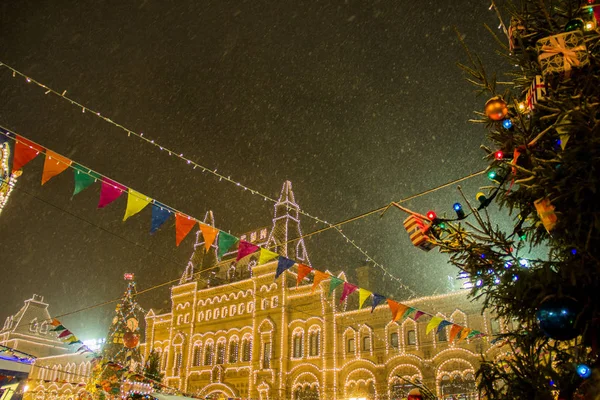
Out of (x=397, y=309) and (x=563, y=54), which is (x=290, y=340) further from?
(x=563, y=54)

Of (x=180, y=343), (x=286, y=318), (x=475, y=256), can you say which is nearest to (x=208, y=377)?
(x=180, y=343)

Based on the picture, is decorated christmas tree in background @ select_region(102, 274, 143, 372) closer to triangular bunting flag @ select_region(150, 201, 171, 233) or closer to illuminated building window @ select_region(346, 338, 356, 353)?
illuminated building window @ select_region(346, 338, 356, 353)

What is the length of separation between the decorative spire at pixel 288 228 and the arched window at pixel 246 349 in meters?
7.24

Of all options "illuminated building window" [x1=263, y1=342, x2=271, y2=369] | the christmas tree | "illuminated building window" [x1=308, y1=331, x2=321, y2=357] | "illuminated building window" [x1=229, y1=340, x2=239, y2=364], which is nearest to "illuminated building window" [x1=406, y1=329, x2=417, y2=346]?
"illuminated building window" [x1=308, y1=331, x2=321, y2=357]

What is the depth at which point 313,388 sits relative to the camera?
86.4ft

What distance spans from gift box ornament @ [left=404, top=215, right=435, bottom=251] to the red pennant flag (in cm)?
643

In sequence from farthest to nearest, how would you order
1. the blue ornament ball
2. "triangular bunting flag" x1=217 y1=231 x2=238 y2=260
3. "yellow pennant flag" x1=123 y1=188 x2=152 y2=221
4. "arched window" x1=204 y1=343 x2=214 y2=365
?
1. "arched window" x1=204 y1=343 x2=214 y2=365
2. "triangular bunting flag" x1=217 y1=231 x2=238 y2=260
3. "yellow pennant flag" x1=123 y1=188 x2=152 y2=221
4. the blue ornament ball

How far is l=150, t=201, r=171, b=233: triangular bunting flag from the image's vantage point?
8516mm

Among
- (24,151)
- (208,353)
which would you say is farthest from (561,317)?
(208,353)

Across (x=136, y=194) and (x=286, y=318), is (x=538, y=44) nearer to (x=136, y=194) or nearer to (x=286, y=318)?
(x=136, y=194)

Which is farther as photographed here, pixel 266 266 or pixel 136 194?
pixel 266 266

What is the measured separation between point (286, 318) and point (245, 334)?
13.8 feet

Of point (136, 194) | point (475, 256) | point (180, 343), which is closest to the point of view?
point (475, 256)

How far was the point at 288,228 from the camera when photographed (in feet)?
113
